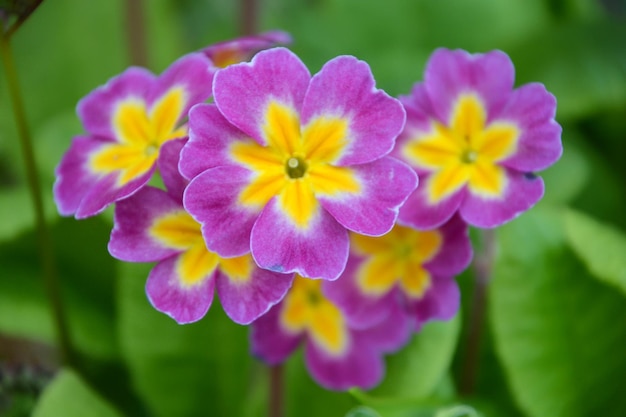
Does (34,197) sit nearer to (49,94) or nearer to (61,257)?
(61,257)

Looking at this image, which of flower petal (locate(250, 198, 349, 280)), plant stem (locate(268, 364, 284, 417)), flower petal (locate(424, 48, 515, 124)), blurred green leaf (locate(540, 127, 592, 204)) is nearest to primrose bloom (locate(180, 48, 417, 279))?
flower petal (locate(250, 198, 349, 280))

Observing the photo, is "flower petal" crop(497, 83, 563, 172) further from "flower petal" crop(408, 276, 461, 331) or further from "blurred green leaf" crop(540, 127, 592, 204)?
"blurred green leaf" crop(540, 127, 592, 204)

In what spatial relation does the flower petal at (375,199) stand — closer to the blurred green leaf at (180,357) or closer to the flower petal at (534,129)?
the flower petal at (534,129)

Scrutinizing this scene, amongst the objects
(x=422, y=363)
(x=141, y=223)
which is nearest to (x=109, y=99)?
(x=141, y=223)

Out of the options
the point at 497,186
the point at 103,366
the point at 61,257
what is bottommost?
the point at 103,366

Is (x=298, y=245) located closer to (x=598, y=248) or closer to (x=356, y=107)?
(x=356, y=107)

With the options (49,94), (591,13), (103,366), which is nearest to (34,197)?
(103,366)
